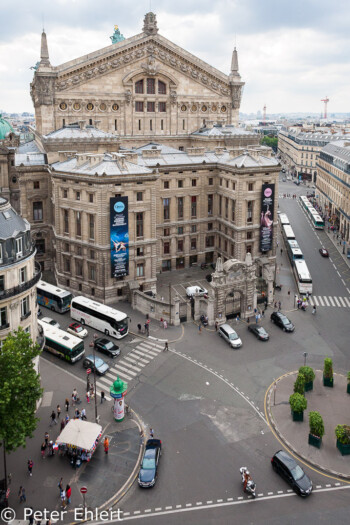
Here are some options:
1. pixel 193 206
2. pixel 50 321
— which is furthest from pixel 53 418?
pixel 193 206

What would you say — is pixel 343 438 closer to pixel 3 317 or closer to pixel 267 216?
pixel 3 317

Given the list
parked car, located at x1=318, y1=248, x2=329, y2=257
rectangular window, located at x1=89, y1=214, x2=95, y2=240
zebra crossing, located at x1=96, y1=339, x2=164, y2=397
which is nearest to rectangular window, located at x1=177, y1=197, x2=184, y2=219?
rectangular window, located at x1=89, y1=214, x2=95, y2=240

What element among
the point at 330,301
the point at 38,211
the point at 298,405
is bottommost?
the point at 298,405

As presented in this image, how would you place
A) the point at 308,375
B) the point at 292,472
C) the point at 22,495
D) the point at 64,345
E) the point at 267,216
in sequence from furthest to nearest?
1. the point at 267,216
2. the point at 64,345
3. the point at 308,375
4. the point at 292,472
5. the point at 22,495

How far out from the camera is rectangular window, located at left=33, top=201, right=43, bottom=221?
88.0 meters

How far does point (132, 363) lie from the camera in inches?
2414

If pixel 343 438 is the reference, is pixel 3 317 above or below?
above

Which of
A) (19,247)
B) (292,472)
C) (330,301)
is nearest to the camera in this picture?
(292,472)

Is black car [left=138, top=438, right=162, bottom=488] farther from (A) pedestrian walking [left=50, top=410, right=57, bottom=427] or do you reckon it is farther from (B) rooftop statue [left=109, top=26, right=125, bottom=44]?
(B) rooftop statue [left=109, top=26, right=125, bottom=44]

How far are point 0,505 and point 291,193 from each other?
16285 centimetres

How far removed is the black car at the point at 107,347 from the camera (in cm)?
6225

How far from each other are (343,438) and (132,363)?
87.4 ft

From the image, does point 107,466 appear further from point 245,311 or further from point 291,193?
point 291,193

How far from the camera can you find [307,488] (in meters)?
40.5
